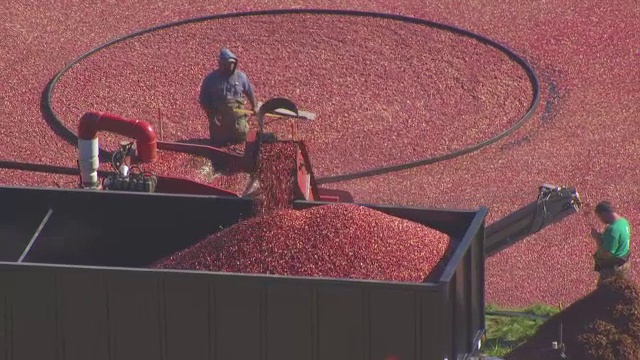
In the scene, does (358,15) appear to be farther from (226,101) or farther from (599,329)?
(599,329)

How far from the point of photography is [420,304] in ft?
29.6

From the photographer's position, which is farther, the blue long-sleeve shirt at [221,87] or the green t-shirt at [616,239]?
the blue long-sleeve shirt at [221,87]

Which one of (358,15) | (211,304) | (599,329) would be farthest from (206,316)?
(358,15)

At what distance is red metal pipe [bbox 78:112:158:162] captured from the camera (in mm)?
13633

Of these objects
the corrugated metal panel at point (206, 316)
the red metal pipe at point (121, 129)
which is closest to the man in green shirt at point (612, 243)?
the corrugated metal panel at point (206, 316)

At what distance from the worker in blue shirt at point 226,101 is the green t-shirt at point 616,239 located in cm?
661

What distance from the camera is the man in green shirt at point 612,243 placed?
12.9 metres

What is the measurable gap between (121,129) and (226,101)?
12.9ft

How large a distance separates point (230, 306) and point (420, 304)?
140 cm

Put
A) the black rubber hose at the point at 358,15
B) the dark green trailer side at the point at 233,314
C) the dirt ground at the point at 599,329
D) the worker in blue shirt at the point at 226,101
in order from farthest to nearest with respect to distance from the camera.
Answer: the black rubber hose at the point at 358,15 < the worker in blue shirt at the point at 226,101 < the dirt ground at the point at 599,329 < the dark green trailer side at the point at 233,314

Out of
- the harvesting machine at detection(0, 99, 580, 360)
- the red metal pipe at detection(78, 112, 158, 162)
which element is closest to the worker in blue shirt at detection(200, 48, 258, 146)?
the red metal pipe at detection(78, 112, 158, 162)

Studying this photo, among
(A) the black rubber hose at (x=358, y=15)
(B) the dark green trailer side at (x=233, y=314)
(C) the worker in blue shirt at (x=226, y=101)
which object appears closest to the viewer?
(B) the dark green trailer side at (x=233, y=314)

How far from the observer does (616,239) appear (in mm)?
12898

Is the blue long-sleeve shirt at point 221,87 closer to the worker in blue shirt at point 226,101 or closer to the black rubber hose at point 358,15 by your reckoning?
the worker in blue shirt at point 226,101
